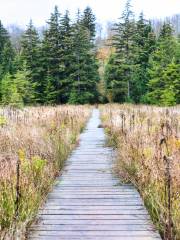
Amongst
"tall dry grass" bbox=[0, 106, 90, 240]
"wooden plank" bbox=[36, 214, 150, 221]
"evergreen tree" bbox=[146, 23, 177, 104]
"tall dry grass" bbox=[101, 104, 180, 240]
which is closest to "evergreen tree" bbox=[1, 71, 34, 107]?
"evergreen tree" bbox=[146, 23, 177, 104]

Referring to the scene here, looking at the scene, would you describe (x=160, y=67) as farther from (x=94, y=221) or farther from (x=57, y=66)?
(x=94, y=221)

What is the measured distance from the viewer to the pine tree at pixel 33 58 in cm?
4069

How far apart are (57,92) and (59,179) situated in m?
33.6

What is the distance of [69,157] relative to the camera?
8180mm

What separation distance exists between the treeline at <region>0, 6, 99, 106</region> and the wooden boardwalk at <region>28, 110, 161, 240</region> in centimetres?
3253

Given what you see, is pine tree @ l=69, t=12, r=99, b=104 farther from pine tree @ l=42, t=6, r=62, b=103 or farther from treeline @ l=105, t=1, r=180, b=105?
pine tree @ l=42, t=6, r=62, b=103

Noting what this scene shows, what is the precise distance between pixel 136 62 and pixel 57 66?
7.86 meters

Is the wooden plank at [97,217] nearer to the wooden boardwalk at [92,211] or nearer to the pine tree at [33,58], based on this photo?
the wooden boardwalk at [92,211]

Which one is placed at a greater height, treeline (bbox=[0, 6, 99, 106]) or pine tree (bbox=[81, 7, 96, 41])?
pine tree (bbox=[81, 7, 96, 41])

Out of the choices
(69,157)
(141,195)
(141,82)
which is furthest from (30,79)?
(141,195)

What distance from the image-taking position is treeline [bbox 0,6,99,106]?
3919cm

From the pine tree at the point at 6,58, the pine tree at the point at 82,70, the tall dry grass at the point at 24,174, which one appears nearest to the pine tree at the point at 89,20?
the pine tree at the point at 82,70

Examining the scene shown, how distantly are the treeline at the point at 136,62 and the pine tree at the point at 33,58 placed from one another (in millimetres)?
6765

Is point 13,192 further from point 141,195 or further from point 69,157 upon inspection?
point 69,157
